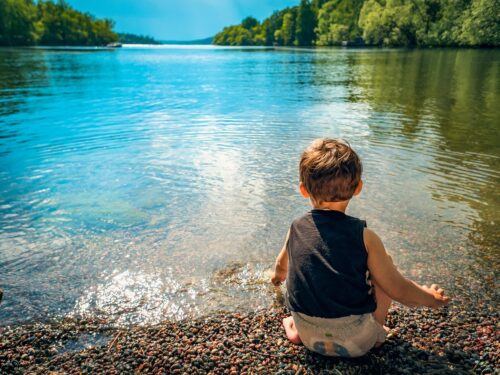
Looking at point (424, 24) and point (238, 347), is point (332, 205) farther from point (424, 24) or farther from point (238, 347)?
point (424, 24)

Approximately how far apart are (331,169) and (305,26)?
18906 centimetres

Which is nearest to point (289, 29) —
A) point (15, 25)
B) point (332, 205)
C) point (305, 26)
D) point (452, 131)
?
point (305, 26)

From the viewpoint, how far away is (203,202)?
7715mm

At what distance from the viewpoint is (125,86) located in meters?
28.9

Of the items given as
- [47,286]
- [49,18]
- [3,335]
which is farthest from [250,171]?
[49,18]

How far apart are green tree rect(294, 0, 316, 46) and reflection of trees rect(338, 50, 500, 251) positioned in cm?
16195


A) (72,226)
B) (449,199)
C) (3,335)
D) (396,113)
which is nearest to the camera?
(3,335)

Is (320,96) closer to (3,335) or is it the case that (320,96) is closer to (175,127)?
(175,127)

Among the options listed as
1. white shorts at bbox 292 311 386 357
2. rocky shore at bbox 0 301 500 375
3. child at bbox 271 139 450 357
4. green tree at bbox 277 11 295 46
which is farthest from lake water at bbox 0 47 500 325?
green tree at bbox 277 11 295 46

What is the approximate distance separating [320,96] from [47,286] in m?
19.2

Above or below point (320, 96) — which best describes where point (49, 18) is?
above

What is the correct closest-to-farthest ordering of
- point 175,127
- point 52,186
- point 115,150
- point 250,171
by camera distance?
point 52,186
point 250,171
point 115,150
point 175,127

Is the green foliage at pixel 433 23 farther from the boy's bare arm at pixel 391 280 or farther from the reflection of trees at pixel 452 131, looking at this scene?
the boy's bare arm at pixel 391 280

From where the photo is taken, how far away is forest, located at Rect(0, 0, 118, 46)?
387 ft
